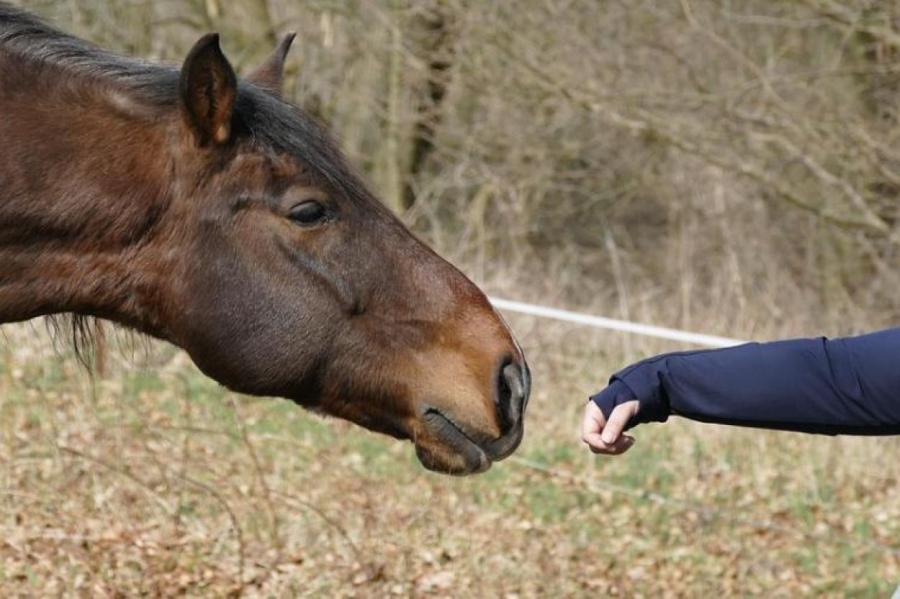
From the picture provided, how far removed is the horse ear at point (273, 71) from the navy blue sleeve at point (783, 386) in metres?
1.69

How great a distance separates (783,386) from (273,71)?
209 cm

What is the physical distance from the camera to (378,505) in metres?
7.30

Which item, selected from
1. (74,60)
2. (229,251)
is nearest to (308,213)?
(229,251)

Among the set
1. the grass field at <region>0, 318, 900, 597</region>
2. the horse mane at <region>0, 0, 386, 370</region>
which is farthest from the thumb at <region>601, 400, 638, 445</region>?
the grass field at <region>0, 318, 900, 597</region>

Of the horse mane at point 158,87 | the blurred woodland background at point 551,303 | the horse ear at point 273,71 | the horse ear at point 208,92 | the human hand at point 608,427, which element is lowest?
the blurred woodland background at point 551,303

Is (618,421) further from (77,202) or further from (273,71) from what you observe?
(273,71)

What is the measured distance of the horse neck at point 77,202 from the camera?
4039mm

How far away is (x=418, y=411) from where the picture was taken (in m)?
4.05

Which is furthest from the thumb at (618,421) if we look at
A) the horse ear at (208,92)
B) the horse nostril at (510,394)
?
the horse ear at (208,92)

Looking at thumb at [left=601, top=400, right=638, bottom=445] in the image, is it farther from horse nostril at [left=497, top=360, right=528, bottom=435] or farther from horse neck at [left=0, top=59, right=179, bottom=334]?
horse neck at [left=0, top=59, right=179, bottom=334]

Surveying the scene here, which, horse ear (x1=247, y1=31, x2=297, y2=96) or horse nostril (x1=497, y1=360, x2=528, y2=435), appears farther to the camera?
horse ear (x1=247, y1=31, x2=297, y2=96)

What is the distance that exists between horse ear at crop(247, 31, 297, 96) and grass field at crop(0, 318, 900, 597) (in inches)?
44.1

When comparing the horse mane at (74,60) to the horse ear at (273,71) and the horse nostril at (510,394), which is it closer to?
the horse ear at (273,71)

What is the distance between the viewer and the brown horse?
13.3 feet
